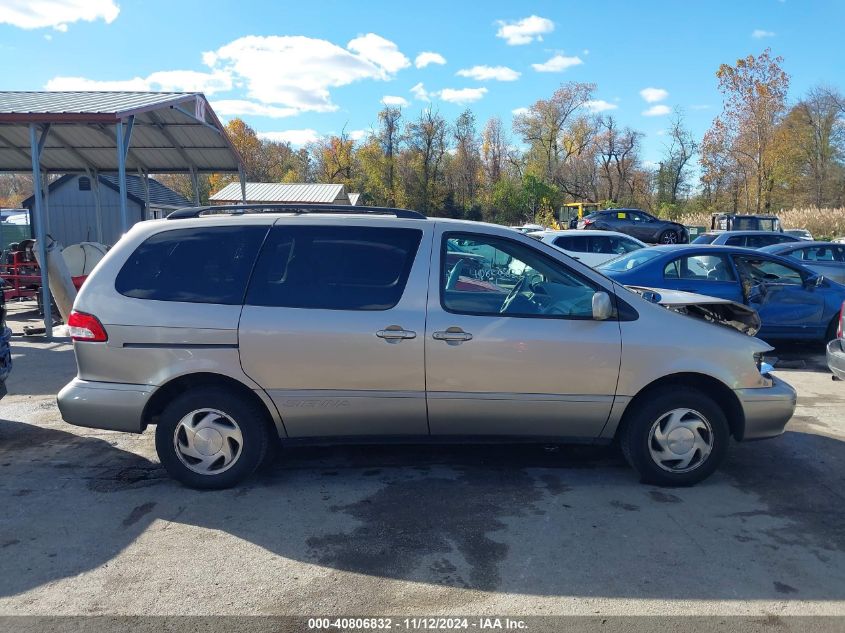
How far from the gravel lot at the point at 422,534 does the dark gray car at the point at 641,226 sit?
22.7 meters

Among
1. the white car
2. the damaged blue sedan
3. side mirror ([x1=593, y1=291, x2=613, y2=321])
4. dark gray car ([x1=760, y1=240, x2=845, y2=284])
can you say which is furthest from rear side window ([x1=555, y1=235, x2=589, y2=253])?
side mirror ([x1=593, y1=291, x2=613, y2=321])

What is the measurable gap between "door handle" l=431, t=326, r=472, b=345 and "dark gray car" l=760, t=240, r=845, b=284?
11.5 metres

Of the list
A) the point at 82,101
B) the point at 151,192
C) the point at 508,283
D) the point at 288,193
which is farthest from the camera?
the point at 288,193

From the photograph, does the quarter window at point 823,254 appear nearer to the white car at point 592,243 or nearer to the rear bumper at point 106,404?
the white car at point 592,243

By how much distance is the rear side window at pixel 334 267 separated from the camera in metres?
4.51

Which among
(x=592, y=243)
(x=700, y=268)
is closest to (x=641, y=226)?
(x=592, y=243)

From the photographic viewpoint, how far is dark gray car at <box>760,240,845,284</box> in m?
14.1

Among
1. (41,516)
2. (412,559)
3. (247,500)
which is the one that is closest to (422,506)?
(412,559)

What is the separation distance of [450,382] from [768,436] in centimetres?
236

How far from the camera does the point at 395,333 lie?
4.41 metres

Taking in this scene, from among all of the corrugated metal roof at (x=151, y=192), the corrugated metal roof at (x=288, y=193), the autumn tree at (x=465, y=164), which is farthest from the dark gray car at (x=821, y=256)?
the autumn tree at (x=465, y=164)

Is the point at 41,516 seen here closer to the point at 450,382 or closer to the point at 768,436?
the point at 450,382

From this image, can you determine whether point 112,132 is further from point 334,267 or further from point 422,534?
point 422,534

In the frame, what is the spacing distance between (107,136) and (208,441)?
1207cm
